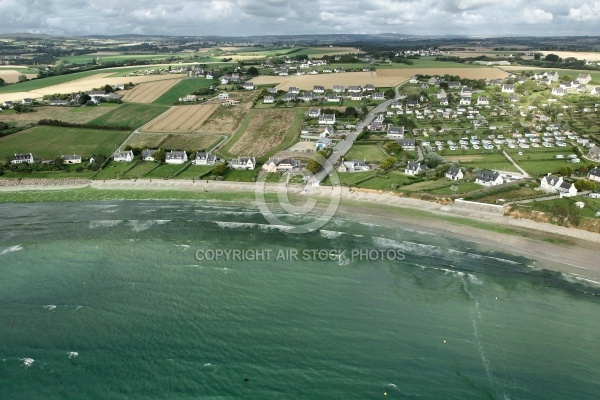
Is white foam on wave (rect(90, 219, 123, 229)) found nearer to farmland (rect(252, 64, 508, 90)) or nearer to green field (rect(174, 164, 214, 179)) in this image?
green field (rect(174, 164, 214, 179))

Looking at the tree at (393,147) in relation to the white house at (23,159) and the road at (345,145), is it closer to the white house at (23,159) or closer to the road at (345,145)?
the road at (345,145)

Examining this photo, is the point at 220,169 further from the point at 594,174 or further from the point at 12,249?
the point at 594,174

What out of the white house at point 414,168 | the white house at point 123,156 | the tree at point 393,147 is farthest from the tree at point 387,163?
the white house at point 123,156

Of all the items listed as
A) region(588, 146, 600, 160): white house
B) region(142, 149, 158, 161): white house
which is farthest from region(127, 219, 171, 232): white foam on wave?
region(588, 146, 600, 160): white house

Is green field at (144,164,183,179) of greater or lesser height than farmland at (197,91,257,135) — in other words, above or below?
below

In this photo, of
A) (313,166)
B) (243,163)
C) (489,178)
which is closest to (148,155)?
(243,163)

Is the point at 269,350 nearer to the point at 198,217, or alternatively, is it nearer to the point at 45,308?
the point at 45,308
